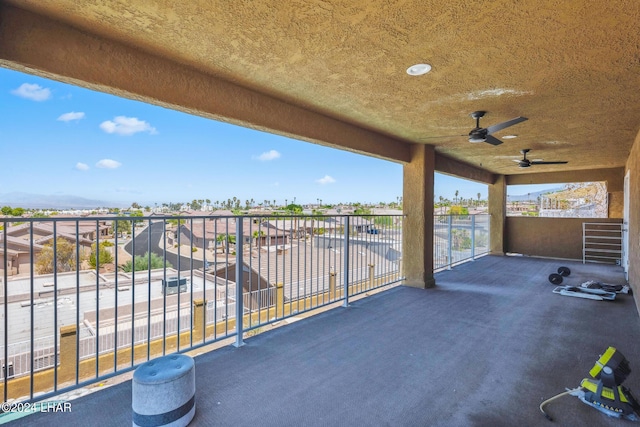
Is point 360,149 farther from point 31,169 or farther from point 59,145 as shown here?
point 59,145

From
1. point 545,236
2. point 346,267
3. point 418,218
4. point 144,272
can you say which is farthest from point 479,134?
point 545,236

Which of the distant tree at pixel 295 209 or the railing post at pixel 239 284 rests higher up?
the distant tree at pixel 295 209

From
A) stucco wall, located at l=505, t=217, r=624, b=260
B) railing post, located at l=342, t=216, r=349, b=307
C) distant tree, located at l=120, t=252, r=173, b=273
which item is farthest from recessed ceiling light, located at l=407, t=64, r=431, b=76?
stucco wall, located at l=505, t=217, r=624, b=260

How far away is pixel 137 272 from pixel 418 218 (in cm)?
408

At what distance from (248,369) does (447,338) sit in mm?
1917

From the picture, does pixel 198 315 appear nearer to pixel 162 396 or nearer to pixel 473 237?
pixel 162 396

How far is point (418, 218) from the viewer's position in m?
5.20

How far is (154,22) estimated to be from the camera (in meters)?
1.88

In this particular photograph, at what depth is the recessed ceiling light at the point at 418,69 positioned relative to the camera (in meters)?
2.42

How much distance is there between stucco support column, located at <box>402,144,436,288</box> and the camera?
203 inches

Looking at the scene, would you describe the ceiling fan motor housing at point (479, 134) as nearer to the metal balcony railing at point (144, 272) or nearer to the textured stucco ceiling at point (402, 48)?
the textured stucco ceiling at point (402, 48)

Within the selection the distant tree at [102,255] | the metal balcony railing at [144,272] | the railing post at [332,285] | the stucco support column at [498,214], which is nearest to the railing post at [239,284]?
the metal balcony railing at [144,272]

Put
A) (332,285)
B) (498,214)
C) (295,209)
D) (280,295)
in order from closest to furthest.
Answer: (280,295), (332,285), (295,209), (498,214)

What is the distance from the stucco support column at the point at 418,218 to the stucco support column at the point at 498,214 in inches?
198
